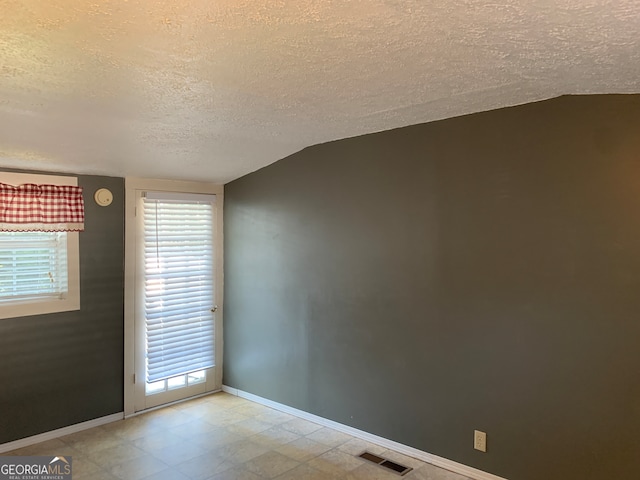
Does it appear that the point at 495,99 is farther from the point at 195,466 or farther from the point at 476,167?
the point at 195,466

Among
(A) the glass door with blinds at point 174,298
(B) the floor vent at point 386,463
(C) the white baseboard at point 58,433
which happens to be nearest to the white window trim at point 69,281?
(A) the glass door with blinds at point 174,298

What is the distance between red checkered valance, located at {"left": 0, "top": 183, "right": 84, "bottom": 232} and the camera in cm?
342

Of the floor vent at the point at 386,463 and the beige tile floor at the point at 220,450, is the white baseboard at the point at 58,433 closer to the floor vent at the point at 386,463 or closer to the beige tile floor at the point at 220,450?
the beige tile floor at the point at 220,450

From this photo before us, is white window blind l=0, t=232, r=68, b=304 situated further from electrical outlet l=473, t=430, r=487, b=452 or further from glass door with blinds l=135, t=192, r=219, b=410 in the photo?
electrical outlet l=473, t=430, r=487, b=452

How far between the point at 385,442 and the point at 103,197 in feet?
9.60

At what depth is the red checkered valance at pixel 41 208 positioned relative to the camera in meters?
3.42

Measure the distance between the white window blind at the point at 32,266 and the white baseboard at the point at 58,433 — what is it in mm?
1017

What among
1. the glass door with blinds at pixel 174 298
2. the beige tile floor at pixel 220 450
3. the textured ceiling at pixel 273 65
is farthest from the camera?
the glass door with blinds at pixel 174 298

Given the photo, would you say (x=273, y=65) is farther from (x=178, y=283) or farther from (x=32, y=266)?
(x=178, y=283)

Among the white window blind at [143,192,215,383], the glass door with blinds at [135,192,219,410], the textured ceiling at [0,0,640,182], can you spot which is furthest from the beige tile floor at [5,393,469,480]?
the textured ceiling at [0,0,640,182]

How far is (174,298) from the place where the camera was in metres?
4.39

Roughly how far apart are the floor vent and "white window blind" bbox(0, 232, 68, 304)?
2588mm

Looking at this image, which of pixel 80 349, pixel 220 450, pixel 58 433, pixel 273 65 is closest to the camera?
pixel 273 65

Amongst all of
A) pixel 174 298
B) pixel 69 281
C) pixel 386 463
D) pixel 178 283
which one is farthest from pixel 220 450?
pixel 69 281
